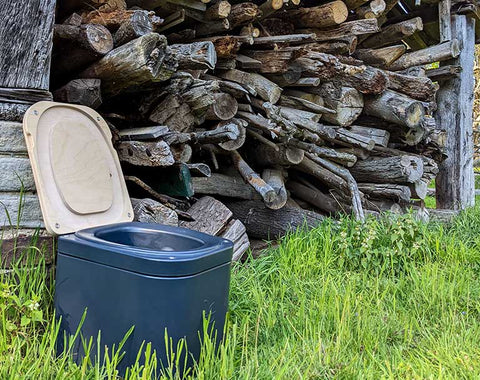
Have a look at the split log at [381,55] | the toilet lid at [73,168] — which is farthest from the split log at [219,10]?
the split log at [381,55]

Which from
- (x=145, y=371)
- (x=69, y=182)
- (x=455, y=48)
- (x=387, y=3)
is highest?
(x=387, y=3)

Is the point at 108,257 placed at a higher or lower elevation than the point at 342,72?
lower

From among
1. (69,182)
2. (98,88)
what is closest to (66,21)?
(98,88)

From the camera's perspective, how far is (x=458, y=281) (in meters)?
2.83

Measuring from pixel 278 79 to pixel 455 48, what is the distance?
2.58 m

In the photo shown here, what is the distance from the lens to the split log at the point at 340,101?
3.85 m

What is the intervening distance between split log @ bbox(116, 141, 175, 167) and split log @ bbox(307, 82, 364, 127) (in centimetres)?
191

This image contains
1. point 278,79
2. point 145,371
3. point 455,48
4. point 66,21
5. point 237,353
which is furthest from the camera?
point 455,48

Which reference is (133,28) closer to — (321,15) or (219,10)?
(219,10)

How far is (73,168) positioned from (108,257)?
0.69 m

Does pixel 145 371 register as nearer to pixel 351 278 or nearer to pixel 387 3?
pixel 351 278

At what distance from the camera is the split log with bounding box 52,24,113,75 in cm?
223

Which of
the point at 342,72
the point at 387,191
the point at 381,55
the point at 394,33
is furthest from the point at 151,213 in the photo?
the point at 394,33

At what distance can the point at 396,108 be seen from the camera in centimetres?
402
